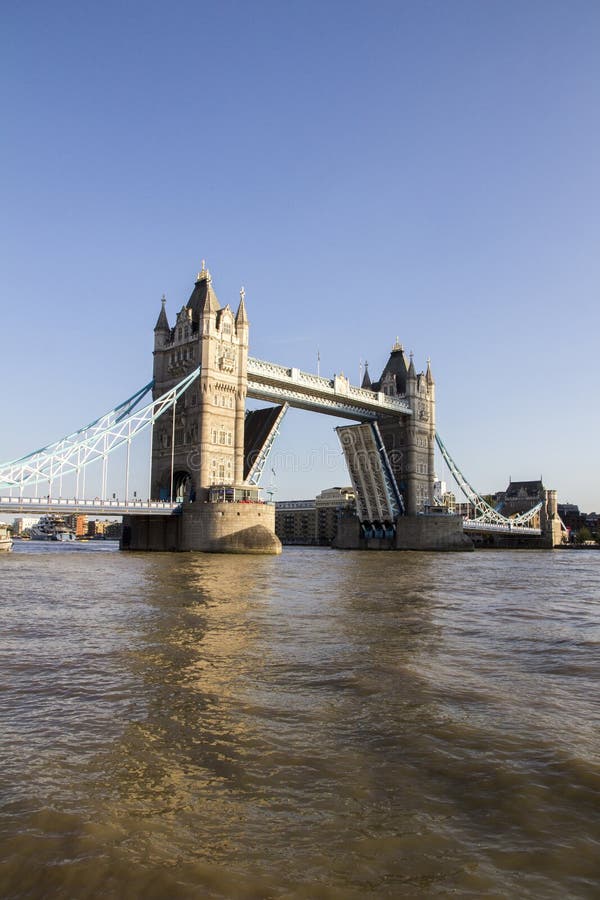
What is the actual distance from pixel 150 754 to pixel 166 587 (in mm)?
16858

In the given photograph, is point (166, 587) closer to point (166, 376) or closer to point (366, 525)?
point (166, 376)

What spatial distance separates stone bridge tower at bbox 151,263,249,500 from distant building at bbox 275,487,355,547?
273 feet

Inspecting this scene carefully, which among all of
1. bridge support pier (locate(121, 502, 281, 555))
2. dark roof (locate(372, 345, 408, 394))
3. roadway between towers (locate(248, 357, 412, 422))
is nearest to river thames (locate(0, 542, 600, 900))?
bridge support pier (locate(121, 502, 281, 555))

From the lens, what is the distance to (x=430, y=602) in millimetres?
19656

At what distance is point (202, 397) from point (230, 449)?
5.26 metres

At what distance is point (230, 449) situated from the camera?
5925 cm

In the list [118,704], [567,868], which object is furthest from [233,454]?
[567,868]

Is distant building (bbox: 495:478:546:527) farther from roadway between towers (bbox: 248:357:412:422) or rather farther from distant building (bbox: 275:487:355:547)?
roadway between towers (bbox: 248:357:412:422)

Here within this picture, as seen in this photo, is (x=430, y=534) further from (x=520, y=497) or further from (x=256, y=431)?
(x=520, y=497)

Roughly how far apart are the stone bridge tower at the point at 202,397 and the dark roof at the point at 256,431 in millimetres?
4208

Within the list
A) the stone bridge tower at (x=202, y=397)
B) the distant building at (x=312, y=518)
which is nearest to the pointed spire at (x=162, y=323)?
the stone bridge tower at (x=202, y=397)

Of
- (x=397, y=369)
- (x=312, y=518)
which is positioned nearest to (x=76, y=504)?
(x=397, y=369)

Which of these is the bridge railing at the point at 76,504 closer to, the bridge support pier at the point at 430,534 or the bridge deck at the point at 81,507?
the bridge deck at the point at 81,507

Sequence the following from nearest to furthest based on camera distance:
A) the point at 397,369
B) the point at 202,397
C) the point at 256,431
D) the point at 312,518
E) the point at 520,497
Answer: the point at 202,397 < the point at 256,431 < the point at 397,369 < the point at 520,497 < the point at 312,518
